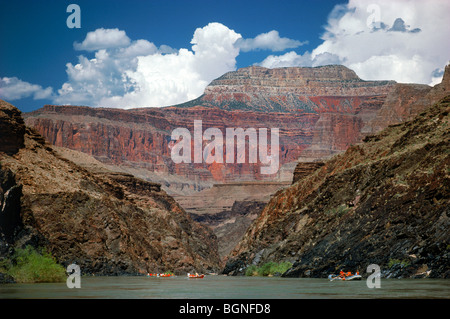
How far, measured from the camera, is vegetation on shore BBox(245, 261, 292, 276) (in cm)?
9225

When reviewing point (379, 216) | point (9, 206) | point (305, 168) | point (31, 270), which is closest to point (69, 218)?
point (9, 206)

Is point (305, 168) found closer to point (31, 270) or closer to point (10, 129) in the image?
point (10, 129)

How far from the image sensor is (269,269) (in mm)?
96750

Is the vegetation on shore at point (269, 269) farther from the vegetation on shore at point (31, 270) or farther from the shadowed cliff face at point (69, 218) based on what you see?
the vegetation on shore at point (31, 270)

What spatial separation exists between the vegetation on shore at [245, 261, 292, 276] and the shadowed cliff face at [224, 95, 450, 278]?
1746mm

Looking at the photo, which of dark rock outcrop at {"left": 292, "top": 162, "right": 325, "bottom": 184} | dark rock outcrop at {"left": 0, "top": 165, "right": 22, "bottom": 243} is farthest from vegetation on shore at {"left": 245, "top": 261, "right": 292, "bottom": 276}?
dark rock outcrop at {"left": 292, "top": 162, "right": 325, "bottom": 184}

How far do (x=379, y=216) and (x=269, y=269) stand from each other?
83.4 ft

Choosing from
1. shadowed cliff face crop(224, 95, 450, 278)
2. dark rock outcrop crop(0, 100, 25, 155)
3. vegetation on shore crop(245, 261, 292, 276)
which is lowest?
vegetation on shore crop(245, 261, 292, 276)

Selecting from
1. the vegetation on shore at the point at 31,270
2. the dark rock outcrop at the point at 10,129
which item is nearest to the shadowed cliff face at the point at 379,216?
the vegetation on shore at the point at 31,270

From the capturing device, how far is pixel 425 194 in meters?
69.9

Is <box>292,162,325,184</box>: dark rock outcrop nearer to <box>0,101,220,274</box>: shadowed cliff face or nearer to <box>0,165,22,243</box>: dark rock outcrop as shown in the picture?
<box>0,101,220,274</box>: shadowed cliff face
